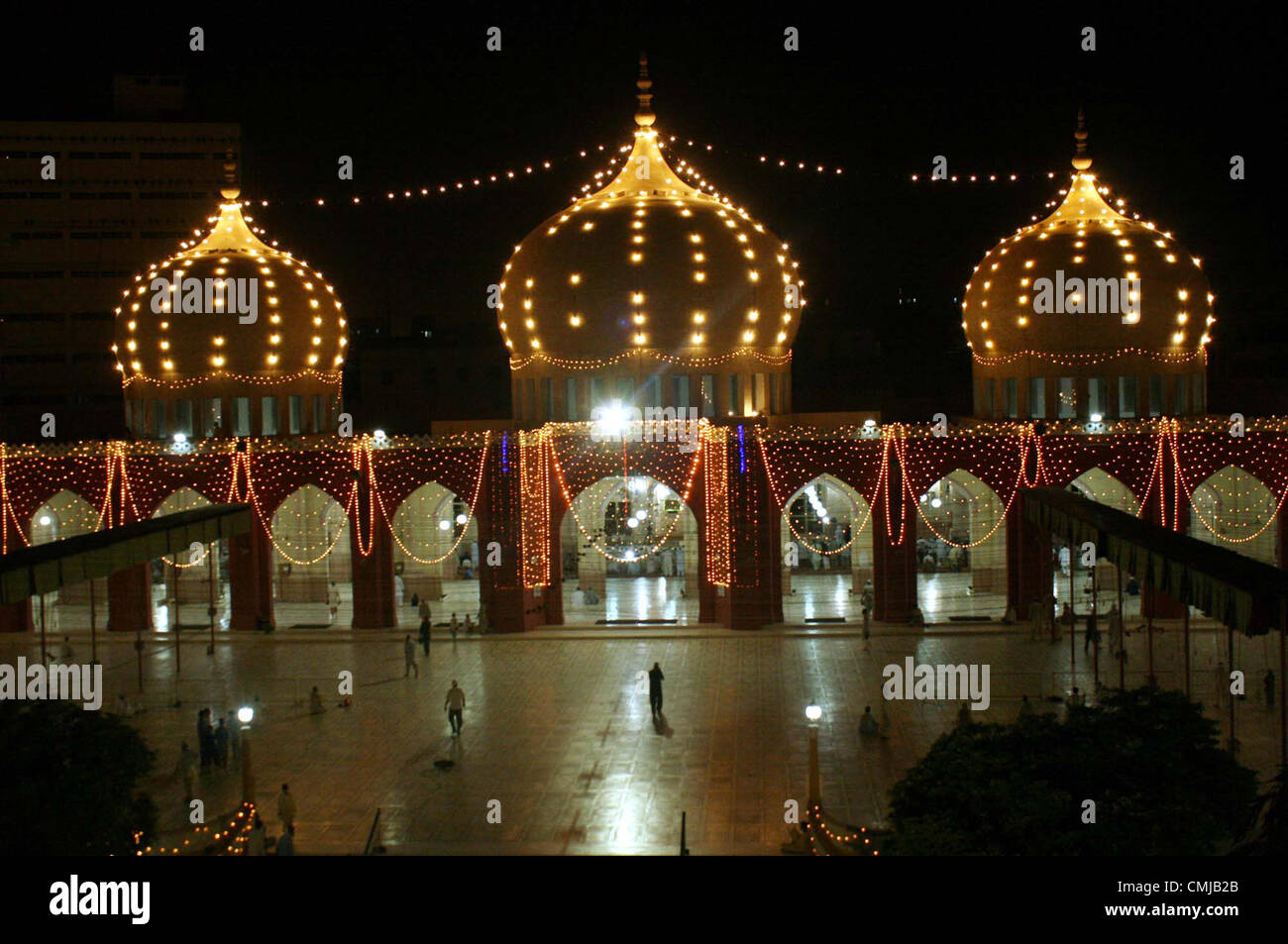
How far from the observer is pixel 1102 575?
37.6 meters

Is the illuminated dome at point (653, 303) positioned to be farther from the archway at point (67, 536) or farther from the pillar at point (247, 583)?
the archway at point (67, 536)

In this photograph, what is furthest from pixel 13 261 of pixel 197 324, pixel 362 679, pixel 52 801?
pixel 52 801

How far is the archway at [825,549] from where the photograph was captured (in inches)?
1406

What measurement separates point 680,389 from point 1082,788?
76.8ft

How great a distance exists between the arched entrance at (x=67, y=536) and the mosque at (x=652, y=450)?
110mm

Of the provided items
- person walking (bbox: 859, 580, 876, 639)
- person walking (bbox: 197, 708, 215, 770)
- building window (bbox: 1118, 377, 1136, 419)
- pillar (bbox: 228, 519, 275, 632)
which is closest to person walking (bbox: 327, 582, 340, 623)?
pillar (bbox: 228, 519, 275, 632)

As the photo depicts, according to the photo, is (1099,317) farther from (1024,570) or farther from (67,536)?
(67,536)

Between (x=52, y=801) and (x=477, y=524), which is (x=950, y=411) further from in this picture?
(x=52, y=801)

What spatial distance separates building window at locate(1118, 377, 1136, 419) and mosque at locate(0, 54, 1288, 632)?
5 centimetres

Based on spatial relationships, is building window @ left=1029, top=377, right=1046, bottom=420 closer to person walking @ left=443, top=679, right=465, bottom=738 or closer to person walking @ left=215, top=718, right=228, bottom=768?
person walking @ left=443, top=679, right=465, bottom=738

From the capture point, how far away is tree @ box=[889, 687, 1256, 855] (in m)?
13.0
